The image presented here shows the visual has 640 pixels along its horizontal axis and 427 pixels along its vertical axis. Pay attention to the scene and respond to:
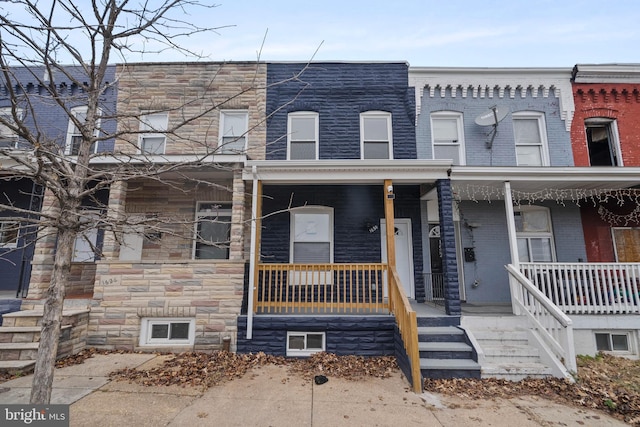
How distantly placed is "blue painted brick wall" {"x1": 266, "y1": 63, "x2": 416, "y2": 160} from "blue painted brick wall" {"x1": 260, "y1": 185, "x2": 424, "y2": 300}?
3.07 feet

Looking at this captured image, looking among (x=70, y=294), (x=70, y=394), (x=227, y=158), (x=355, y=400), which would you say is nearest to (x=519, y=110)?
(x=227, y=158)

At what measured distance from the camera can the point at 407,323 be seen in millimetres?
4688

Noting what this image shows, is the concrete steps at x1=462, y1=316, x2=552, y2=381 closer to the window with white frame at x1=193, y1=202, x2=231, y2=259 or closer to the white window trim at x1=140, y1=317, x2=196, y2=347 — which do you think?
the white window trim at x1=140, y1=317, x2=196, y2=347

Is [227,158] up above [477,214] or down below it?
above

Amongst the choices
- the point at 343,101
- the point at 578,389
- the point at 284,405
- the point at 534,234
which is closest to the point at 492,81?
the point at 343,101

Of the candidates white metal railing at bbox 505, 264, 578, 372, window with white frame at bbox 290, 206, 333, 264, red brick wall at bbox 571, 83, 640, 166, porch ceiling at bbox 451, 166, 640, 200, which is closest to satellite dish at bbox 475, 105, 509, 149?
porch ceiling at bbox 451, 166, 640, 200

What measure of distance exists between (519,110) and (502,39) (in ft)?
6.07

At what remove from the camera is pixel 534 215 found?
27.0ft

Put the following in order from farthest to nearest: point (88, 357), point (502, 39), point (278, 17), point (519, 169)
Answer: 1. point (502, 39)
2. point (519, 169)
3. point (88, 357)
4. point (278, 17)

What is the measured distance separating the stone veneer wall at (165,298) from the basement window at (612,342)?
6903mm

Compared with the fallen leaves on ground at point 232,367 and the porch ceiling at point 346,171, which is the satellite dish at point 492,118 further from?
the fallen leaves on ground at point 232,367

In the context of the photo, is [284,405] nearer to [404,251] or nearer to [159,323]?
[159,323]

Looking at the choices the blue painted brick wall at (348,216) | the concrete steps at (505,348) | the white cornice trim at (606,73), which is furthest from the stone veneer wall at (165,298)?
the white cornice trim at (606,73)

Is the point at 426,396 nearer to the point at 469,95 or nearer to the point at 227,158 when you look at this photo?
the point at 227,158
